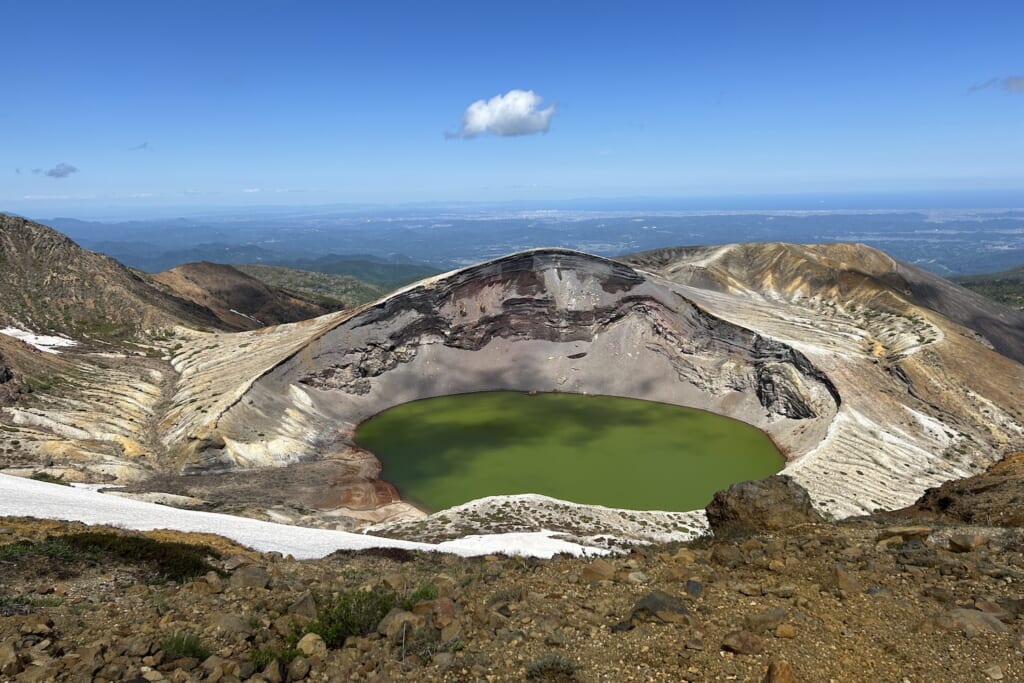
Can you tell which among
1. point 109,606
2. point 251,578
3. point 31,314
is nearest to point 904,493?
point 251,578

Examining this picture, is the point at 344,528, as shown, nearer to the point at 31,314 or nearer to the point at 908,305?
the point at 31,314

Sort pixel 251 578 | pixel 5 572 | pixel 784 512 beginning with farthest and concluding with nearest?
pixel 784 512 < pixel 251 578 < pixel 5 572

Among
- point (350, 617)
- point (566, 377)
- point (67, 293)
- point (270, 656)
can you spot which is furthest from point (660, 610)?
point (67, 293)

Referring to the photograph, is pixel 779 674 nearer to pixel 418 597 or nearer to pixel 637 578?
pixel 637 578

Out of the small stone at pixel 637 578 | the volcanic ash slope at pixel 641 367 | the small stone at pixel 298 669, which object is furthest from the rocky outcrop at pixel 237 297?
the small stone at pixel 298 669

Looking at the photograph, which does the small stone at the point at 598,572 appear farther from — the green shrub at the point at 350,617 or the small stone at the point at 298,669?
the small stone at the point at 298,669

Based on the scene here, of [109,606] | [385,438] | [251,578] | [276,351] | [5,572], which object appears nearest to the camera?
[109,606]

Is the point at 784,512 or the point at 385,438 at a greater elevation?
the point at 784,512
